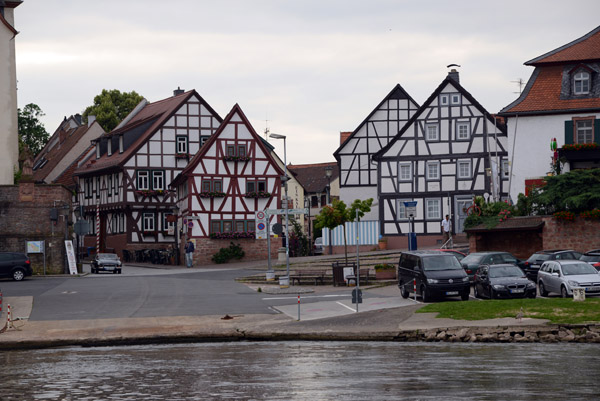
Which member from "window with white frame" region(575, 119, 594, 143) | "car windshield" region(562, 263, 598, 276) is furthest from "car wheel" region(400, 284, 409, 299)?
"window with white frame" region(575, 119, 594, 143)

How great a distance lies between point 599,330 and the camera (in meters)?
25.6

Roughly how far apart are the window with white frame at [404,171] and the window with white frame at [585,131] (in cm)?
1380

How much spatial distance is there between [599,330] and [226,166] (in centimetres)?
4497

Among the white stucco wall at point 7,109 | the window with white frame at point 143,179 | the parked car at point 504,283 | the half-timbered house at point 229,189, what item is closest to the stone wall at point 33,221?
the white stucco wall at point 7,109

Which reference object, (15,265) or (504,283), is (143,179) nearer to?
(15,265)

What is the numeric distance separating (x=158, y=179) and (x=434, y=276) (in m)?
45.0

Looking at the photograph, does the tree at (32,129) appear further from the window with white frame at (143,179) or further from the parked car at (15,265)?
the parked car at (15,265)

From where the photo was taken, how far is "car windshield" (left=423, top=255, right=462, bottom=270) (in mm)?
34062

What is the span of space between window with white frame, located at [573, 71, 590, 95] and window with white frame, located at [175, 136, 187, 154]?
110ft

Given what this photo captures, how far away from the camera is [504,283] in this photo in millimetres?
32562

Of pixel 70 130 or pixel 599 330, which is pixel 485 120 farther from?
pixel 70 130

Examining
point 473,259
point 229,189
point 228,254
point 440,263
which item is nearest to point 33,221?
point 228,254

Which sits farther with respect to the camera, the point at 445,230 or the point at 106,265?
the point at 445,230

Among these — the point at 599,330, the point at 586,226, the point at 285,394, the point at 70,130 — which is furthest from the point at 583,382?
the point at 70,130
